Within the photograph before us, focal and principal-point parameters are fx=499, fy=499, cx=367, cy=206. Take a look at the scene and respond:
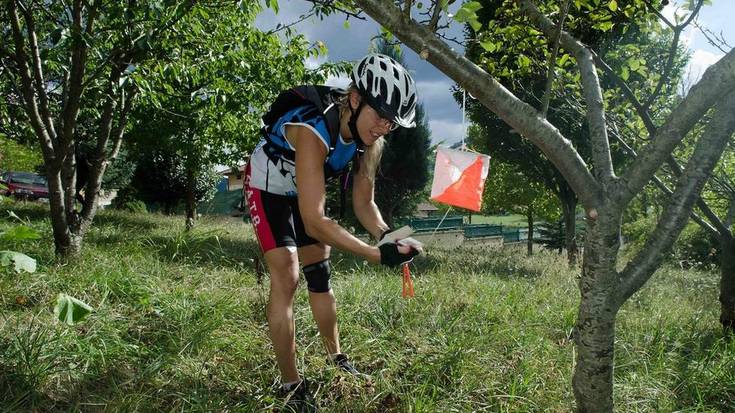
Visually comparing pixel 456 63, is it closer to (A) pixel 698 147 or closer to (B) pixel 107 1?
→ (A) pixel 698 147

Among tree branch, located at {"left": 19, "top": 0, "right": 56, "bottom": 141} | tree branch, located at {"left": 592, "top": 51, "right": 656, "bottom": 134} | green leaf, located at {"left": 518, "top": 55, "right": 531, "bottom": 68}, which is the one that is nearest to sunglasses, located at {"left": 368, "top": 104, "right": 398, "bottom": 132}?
tree branch, located at {"left": 592, "top": 51, "right": 656, "bottom": 134}

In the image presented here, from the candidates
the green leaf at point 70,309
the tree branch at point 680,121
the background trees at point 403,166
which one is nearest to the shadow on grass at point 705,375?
the tree branch at point 680,121

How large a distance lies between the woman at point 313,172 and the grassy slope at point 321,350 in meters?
0.38

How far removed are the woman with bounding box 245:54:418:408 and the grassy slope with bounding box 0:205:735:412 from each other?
38 centimetres

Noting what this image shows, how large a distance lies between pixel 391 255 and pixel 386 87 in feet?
2.72

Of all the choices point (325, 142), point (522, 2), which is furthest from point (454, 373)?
point (522, 2)

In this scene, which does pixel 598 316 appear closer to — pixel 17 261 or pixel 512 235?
pixel 17 261

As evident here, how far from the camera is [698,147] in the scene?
2027 millimetres

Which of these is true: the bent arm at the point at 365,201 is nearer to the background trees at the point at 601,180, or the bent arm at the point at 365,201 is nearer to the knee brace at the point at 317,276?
the knee brace at the point at 317,276

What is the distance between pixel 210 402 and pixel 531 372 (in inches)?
70.8

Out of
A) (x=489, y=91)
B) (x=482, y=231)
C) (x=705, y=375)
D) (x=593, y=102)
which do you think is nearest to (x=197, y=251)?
(x=489, y=91)

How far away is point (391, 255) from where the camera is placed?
2.08 meters

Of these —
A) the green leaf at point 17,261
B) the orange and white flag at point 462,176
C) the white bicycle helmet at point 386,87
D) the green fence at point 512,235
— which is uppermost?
the white bicycle helmet at point 386,87

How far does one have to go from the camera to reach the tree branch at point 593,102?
2.16m
